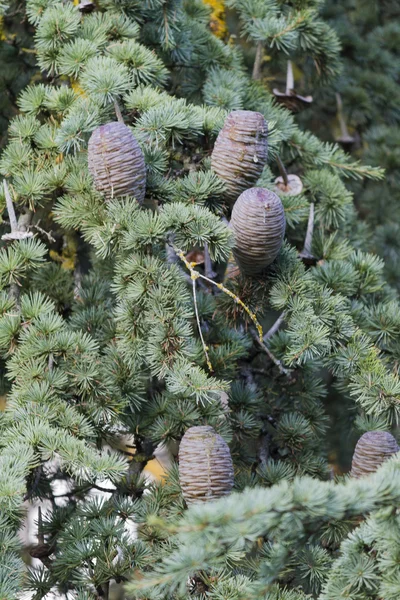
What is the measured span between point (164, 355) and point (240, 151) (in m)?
0.43

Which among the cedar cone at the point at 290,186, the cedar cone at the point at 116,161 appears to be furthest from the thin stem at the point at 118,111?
the cedar cone at the point at 290,186

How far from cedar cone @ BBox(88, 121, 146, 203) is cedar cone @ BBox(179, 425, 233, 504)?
0.49 metres

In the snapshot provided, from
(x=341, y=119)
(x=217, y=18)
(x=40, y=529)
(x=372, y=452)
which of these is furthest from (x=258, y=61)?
(x=40, y=529)

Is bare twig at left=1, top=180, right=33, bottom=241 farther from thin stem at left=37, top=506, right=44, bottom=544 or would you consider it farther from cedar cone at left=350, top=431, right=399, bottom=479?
cedar cone at left=350, top=431, right=399, bottom=479

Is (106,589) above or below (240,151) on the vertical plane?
below

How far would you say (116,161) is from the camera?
157cm

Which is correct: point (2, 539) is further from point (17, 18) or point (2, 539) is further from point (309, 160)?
point (17, 18)

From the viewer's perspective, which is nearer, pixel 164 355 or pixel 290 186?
pixel 164 355

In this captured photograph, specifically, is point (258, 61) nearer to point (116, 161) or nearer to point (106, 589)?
point (116, 161)

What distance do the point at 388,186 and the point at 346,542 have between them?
7.03ft

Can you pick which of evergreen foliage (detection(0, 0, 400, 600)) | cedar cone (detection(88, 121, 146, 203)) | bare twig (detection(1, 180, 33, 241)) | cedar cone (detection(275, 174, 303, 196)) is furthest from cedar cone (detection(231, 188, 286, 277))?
cedar cone (detection(275, 174, 303, 196))

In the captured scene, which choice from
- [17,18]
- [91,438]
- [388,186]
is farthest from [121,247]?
[388,186]

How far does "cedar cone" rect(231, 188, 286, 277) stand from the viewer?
1560 millimetres

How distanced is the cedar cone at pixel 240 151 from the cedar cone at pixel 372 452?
56cm
